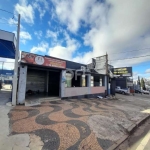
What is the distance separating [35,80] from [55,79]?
2.32 m

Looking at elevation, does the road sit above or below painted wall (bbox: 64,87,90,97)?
below

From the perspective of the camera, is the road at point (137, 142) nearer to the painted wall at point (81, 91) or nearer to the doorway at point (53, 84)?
the painted wall at point (81, 91)

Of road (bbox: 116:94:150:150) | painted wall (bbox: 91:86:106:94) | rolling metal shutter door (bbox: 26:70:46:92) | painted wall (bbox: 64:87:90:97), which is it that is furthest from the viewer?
painted wall (bbox: 91:86:106:94)

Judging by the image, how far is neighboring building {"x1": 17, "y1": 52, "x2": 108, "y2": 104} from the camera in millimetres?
7379

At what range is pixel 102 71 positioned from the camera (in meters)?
16.5

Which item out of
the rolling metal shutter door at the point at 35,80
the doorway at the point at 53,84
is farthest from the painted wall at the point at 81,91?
the rolling metal shutter door at the point at 35,80

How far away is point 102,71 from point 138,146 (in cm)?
1382

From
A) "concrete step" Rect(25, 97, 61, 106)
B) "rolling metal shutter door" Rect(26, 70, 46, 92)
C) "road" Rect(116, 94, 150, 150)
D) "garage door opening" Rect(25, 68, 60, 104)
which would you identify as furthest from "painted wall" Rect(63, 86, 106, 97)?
"road" Rect(116, 94, 150, 150)

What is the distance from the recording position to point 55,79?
11875mm

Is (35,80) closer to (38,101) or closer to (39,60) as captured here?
(38,101)

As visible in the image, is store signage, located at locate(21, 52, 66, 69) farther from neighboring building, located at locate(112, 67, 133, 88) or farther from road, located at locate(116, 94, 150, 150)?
neighboring building, located at locate(112, 67, 133, 88)

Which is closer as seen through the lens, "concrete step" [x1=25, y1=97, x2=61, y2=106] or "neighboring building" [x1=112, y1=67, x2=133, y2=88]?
"concrete step" [x1=25, y1=97, x2=61, y2=106]

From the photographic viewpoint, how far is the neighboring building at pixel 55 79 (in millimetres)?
7379

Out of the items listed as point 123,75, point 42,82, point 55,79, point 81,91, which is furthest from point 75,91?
point 123,75
